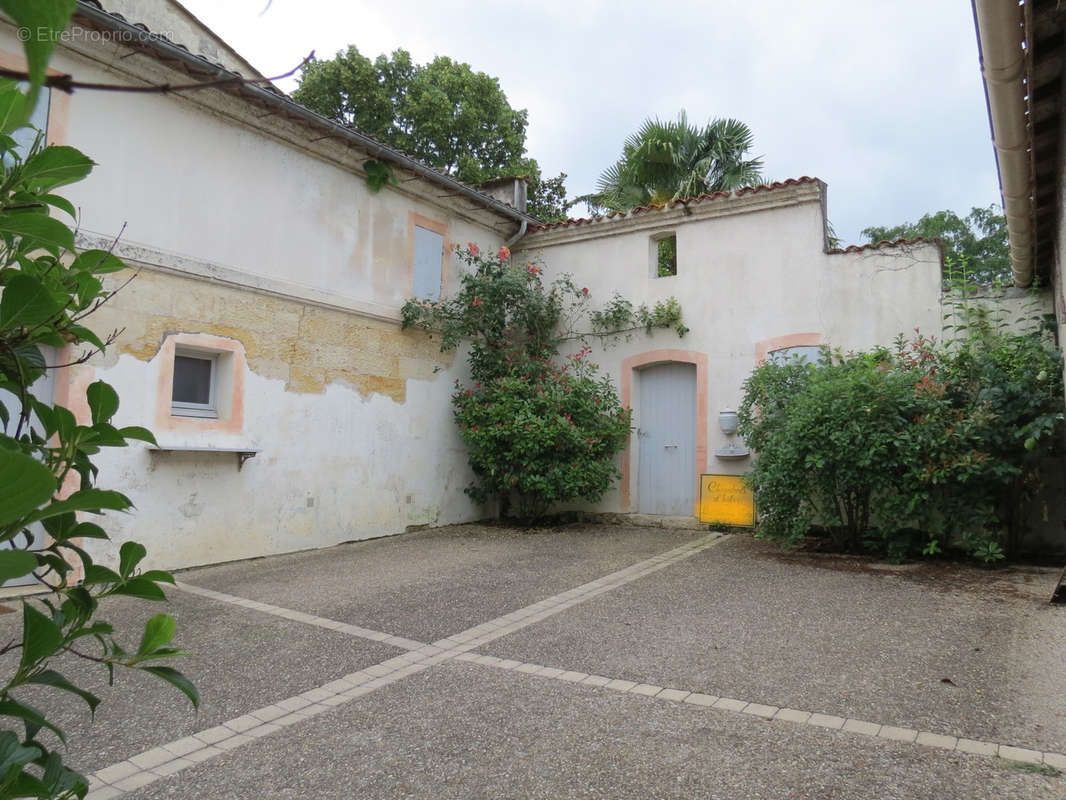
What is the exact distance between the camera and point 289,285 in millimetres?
7688

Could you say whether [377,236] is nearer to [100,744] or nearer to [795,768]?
[100,744]

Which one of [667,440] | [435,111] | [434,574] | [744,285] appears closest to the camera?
[434,574]

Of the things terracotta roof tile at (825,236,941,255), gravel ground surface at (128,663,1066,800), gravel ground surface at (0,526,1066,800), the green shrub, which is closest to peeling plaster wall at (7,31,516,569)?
gravel ground surface at (0,526,1066,800)

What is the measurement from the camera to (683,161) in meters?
13.4

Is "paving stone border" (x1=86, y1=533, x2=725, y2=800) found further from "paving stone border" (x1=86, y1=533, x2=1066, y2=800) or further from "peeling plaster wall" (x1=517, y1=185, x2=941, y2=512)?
"peeling plaster wall" (x1=517, y1=185, x2=941, y2=512)

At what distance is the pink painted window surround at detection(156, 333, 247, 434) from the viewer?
21.5 ft

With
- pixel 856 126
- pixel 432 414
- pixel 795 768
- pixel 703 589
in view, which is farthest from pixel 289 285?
pixel 856 126

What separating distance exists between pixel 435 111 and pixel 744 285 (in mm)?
13848

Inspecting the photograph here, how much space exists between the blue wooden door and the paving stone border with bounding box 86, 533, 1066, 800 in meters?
4.66

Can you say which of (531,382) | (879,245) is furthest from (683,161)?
(531,382)

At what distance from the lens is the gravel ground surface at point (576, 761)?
105 inches

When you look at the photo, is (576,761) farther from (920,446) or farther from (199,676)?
(920,446)

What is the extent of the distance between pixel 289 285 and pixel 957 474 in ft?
22.6

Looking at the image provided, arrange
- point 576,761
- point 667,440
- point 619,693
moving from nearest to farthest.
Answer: point 576,761 < point 619,693 < point 667,440
